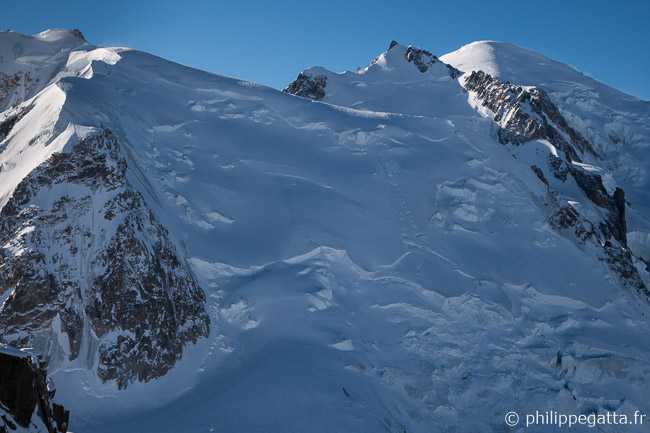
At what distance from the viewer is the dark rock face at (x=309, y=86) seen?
61.8 m

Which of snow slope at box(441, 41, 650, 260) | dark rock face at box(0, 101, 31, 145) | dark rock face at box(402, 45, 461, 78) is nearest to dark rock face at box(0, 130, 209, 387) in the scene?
dark rock face at box(0, 101, 31, 145)

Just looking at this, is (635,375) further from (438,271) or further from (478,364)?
(438,271)

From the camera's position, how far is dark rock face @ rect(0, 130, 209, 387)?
27.7 metres

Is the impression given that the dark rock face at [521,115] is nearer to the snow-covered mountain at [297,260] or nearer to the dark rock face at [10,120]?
the snow-covered mountain at [297,260]

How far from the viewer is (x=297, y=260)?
117ft

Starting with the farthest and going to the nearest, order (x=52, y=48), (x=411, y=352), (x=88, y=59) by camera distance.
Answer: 1. (x=52, y=48)
2. (x=88, y=59)
3. (x=411, y=352)

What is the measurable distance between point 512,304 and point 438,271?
4875 millimetres

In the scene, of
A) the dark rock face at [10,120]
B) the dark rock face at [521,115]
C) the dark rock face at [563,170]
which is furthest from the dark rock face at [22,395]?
the dark rock face at [521,115]

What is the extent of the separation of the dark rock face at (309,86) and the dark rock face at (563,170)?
607 inches

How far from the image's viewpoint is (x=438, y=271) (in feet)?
121

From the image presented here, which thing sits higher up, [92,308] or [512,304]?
[512,304]

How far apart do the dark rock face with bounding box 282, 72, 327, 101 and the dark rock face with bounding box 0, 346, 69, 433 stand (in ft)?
164

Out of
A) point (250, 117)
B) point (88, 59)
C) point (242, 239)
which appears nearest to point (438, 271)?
point (242, 239)

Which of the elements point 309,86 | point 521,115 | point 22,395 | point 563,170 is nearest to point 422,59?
point 309,86
